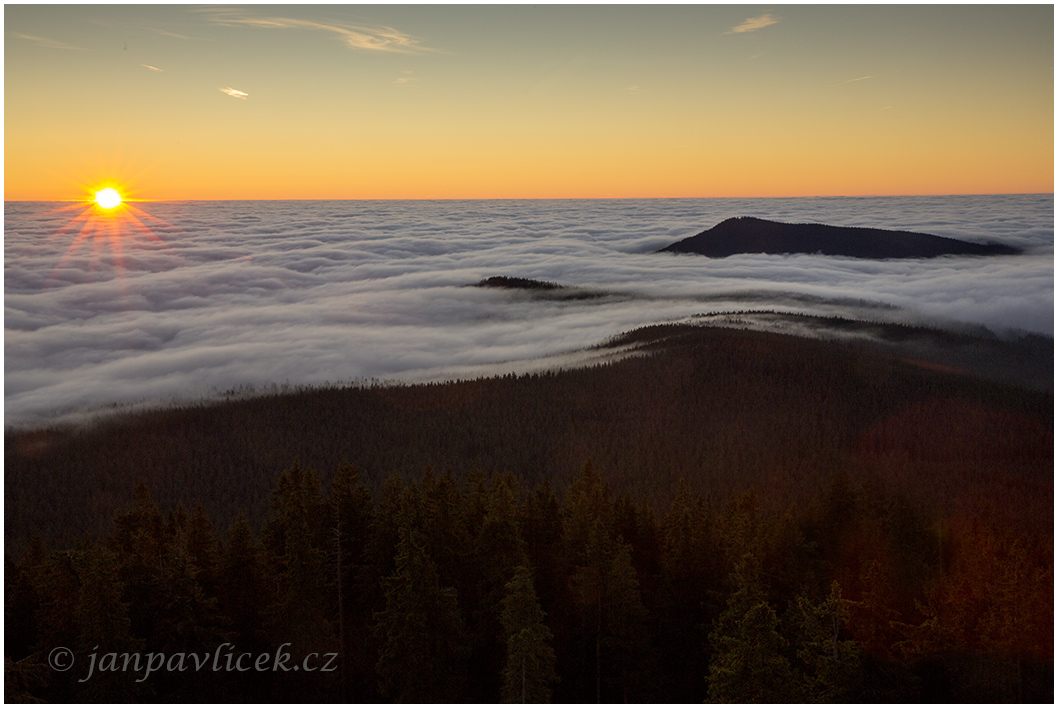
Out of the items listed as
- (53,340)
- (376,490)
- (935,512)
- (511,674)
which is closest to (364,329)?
(53,340)

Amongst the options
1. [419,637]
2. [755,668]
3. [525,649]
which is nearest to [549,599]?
[419,637]

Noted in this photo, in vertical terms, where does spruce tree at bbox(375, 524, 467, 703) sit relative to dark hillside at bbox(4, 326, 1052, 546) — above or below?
above

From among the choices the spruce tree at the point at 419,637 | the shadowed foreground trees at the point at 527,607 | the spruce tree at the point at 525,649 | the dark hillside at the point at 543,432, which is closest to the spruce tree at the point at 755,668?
the shadowed foreground trees at the point at 527,607

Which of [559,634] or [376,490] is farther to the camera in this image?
[376,490]

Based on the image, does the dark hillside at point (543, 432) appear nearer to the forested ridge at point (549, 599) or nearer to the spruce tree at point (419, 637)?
the forested ridge at point (549, 599)

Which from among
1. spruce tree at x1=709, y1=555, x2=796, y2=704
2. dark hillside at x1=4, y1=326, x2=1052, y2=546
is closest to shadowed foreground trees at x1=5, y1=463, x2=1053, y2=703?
spruce tree at x1=709, y1=555, x2=796, y2=704

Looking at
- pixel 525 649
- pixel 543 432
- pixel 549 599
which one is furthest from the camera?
pixel 543 432

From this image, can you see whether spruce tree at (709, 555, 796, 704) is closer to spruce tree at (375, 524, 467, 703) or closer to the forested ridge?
the forested ridge

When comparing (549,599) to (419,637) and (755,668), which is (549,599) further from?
→ (755,668)

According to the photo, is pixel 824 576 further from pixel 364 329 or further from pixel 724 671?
pixel 364 329

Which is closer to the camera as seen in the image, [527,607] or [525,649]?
[525,649]

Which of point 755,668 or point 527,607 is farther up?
point 527,607
